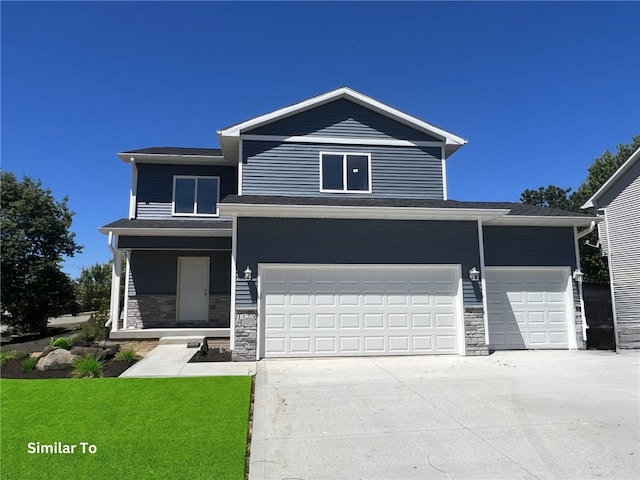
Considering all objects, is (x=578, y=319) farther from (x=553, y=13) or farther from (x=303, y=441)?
(x=303, y=441)

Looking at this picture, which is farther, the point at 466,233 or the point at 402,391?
the point at 466,233

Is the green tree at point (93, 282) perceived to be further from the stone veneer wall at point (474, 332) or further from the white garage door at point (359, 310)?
the stone veneer wall at point (474, 332)

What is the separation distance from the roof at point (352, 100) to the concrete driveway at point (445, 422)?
22.0 ft

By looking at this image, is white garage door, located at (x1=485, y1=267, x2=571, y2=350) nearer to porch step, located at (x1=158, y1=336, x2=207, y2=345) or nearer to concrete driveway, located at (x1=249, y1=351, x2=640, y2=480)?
concrete driveway, located at (x1=249, y1=351, x2=640, y2=480)

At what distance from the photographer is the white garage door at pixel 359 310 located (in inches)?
395

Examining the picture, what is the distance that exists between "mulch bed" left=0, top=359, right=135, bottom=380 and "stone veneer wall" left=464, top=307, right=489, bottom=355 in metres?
7.96

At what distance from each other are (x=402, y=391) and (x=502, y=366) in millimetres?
3364

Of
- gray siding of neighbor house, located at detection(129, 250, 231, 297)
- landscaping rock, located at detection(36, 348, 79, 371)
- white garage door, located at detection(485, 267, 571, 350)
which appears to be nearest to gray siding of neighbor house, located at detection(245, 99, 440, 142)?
white garage door, located at detection(485, 267, 571, 350)

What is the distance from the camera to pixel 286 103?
12055 millimetres

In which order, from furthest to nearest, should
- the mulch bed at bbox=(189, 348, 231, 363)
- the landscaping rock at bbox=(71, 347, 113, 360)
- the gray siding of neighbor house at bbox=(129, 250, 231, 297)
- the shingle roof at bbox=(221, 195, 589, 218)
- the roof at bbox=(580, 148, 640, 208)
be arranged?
1. the roof at bbox=(580, 148, 640, 208)
2. the gray siding of neighbor house at bbox=(129, 250, 231, 297)
3. the shingle roof at bbox=(221, 195, 589, 218)
4. the mulch bed at bbox=(189, 348, 231, 363)
5. the landscaping rock at bbox=(71, 347, 113, 360)

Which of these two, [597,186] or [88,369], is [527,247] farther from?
[597,186]

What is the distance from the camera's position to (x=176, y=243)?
1315 cm

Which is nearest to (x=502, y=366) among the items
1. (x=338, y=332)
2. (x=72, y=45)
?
(x=338, y=332)

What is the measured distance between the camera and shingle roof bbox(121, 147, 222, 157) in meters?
14.8
